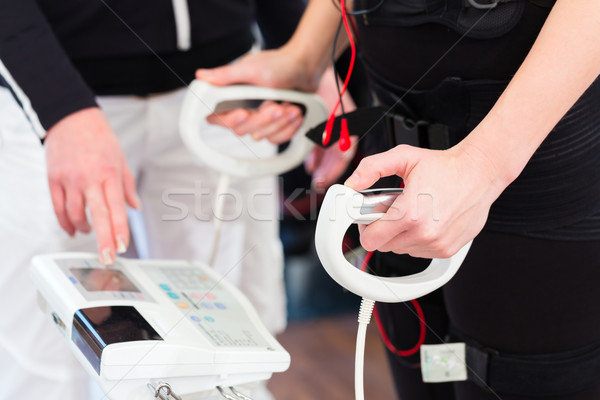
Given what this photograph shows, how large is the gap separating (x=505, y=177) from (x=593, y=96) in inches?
6.0

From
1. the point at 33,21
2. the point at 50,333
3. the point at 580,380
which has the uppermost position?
the point at 33,21

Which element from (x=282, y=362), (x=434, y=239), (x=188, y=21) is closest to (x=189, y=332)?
(x=282, y=362)

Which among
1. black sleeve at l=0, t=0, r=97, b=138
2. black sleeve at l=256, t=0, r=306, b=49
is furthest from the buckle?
black sleeve at l=256, t=0, r=306, b=49

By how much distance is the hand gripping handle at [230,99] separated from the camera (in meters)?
0.86

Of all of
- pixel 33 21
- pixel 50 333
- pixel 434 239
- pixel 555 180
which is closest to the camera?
pixel 434 239

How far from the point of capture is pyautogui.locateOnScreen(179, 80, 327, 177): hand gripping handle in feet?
2.83

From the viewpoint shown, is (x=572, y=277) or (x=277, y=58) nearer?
(x=572, y=277)

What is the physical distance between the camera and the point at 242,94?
2.90 feet

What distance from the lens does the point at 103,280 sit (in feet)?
2.46

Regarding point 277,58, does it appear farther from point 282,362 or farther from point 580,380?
point 580,380

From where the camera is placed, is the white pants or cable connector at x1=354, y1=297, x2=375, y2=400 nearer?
cable connector at x1=354, y1=297, x2=375, y2=400

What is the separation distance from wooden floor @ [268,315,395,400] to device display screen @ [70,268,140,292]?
1104 millimetres

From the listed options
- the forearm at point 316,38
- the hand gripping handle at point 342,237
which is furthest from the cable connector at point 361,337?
the forearm at point 316,38

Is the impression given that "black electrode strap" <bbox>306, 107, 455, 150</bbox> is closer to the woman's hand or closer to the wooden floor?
the woman's hand
